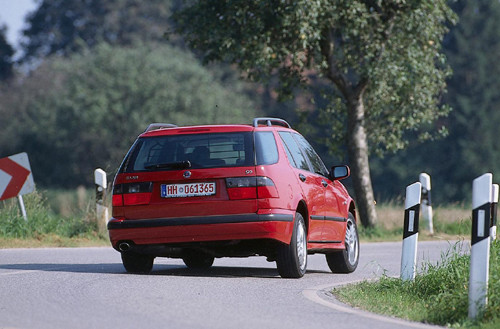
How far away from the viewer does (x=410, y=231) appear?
33.9 ft

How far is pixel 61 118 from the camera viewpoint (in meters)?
63.4

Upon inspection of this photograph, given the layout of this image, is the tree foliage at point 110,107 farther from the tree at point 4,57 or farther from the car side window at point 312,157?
the car side window at point 312,157

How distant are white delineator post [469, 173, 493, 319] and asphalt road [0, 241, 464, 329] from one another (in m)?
0.53

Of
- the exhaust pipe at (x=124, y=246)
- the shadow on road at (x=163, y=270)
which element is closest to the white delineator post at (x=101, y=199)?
the shadow on road at (x=163, y=270)

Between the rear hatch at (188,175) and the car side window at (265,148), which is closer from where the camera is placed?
the rear hatch at (188,175)

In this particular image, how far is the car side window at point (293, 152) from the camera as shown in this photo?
1191 centimetres

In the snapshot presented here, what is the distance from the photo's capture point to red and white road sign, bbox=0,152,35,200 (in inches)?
754

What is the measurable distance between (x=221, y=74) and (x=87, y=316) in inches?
2558

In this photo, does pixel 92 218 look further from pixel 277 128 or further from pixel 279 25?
pixel 277 128

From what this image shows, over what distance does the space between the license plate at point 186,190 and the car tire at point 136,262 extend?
1.15 m

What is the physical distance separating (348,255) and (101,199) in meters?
7.26

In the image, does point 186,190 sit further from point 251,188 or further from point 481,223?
point 481,223

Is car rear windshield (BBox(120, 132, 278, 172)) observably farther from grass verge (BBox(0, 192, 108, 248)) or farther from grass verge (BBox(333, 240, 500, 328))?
grass verge (BBox(0, 192, 108, 248))

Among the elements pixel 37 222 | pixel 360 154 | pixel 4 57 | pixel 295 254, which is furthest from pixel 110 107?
pixel 295 254
